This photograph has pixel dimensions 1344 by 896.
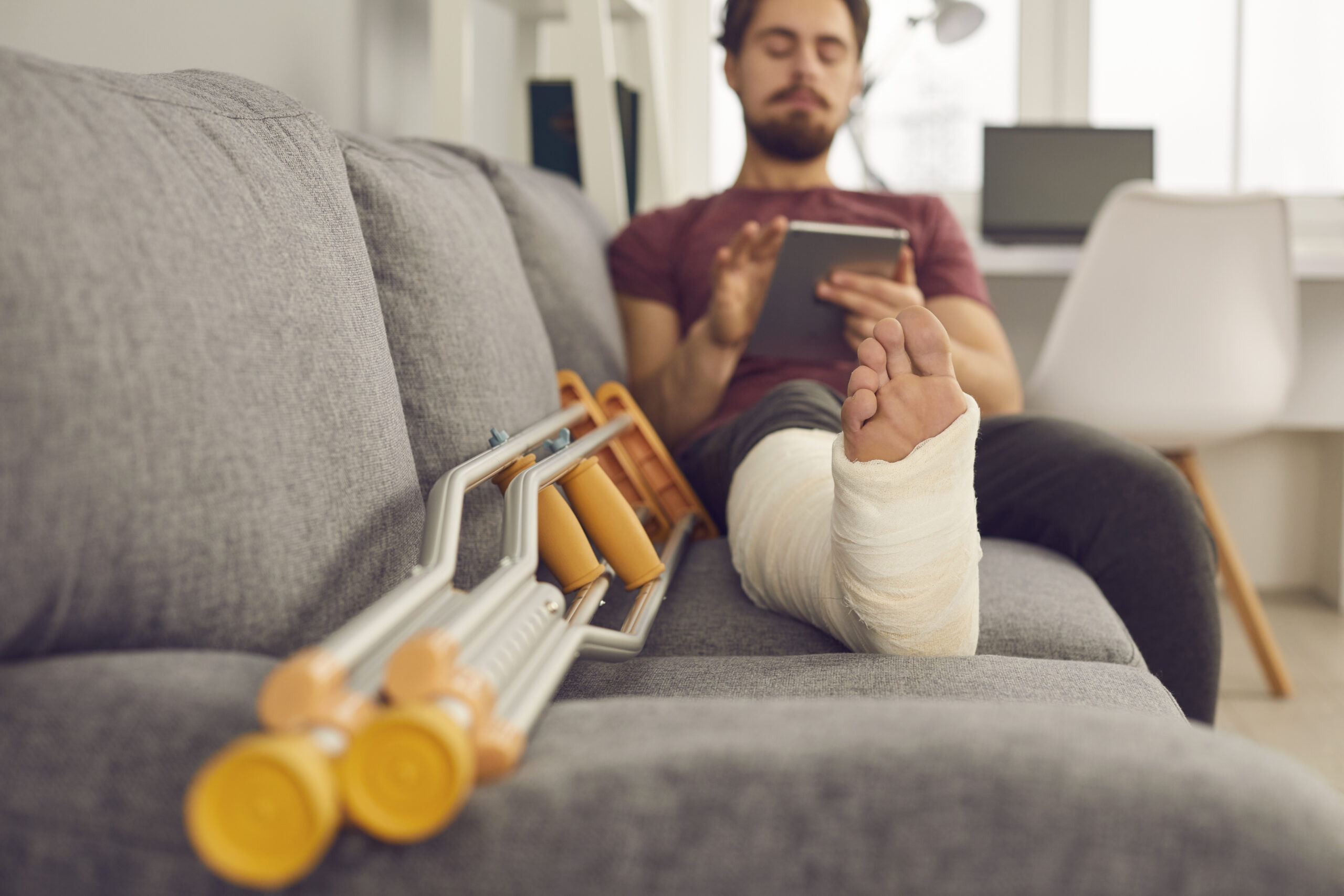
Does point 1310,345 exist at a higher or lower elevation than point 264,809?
lower

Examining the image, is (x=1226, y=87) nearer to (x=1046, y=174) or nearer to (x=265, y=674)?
(x=1046, y=174)

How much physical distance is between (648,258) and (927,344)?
3.23 feet

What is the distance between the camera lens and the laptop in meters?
2.57

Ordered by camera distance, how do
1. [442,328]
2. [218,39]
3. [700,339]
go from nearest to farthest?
[442,328]
[218,39]
[700,339]

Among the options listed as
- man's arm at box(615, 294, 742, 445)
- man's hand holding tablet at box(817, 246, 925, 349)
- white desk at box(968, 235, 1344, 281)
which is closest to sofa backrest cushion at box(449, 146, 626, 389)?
man's arm at box(615, 294, 742, 445)

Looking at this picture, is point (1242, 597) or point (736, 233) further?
point (1242, 597)

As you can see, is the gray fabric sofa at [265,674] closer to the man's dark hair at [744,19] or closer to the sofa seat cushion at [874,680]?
the sofa seat cushion at [874,680]

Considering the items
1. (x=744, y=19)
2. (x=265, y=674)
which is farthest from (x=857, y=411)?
(x=744, y=19)

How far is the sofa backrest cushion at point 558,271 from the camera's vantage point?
1286mm

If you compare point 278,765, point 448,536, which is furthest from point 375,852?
point 448,536

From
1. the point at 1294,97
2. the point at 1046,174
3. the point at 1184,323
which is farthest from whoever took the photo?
the point at 1294,97

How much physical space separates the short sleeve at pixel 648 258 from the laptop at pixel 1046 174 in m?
1.22

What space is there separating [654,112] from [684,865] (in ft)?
6.96

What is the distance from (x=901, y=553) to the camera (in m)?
0.67
